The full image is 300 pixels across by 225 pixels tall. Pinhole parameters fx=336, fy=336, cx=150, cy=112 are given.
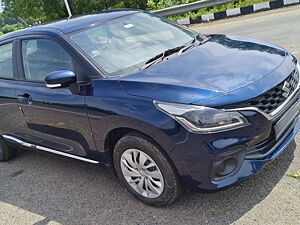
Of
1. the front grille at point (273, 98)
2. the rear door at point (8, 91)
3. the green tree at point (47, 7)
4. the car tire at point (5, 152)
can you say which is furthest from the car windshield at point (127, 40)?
the green tree at point (47, 7)

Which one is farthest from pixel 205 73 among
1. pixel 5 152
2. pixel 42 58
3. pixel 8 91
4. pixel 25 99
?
pixel 5 152

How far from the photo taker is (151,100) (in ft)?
8.76

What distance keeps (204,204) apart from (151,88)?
1123 millimetres

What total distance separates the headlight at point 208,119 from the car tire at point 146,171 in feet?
1.23

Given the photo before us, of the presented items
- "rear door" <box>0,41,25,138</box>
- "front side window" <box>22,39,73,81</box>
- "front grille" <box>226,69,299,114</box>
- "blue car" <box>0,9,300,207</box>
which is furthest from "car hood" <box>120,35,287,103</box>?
"rear door" <box>0,41,25,138</box>

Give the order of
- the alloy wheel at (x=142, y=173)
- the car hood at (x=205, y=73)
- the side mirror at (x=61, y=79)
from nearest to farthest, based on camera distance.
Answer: the car hood at (x=205, y=73)
the alloy wheel at (x=142, y=173)
the side mirror at (x=61, y=79)

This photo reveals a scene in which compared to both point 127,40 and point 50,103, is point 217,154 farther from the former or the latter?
point 50,103

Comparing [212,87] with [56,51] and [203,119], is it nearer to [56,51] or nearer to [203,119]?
[203,119]

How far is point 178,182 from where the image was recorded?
2.77 meters

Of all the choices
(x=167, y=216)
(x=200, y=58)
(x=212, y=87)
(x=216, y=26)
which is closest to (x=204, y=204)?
(x=167, y=216)

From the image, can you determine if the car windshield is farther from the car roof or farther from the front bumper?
the front bumper

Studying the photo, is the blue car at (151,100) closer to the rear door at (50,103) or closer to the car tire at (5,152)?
the rear door at (50,103)

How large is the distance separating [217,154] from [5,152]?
326 cm

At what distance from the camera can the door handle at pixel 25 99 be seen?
3638mm
